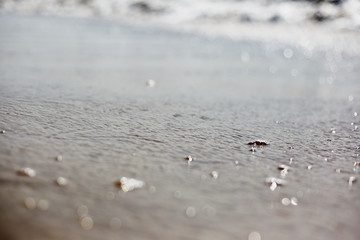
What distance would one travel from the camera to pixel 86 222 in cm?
206

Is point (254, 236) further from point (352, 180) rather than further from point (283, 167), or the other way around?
point (352, 180)

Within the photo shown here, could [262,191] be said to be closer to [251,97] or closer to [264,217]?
[264,217]

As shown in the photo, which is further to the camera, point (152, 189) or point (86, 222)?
point (152, 189)

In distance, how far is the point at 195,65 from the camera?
8273mm

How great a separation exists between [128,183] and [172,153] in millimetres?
690

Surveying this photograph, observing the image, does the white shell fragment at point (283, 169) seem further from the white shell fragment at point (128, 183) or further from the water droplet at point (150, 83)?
the water droplet at point (150, 83)

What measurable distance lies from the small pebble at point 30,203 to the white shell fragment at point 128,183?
0.54 metres

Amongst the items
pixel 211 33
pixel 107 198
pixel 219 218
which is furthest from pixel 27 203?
pixel 211 33

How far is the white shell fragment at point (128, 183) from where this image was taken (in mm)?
2488

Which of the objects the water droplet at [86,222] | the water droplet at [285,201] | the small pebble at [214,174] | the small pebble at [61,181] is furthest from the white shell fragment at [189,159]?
the water droplet at [86,222]

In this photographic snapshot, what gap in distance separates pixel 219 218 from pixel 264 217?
276 millimetres

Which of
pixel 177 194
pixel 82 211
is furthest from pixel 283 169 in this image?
pixel 82 211

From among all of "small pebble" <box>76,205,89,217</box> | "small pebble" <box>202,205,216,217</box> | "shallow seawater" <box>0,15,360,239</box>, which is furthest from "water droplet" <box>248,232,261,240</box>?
"small pebble" <box>76,205,89,217</box>

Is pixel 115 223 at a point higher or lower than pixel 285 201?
lower
